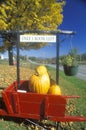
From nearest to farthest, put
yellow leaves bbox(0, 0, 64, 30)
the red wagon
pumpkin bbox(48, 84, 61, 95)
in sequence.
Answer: the red wagon
pumpkin bbox(48, 84, 61, 95)
yellow leaves bbox(0, 0, 64, 30)

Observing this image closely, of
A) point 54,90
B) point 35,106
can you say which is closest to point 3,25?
point 54,90

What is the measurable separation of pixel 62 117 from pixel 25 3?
43.5 feet

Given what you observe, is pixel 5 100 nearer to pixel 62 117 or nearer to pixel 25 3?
pixel 62 117

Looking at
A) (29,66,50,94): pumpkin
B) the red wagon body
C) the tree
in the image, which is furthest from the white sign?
the tree

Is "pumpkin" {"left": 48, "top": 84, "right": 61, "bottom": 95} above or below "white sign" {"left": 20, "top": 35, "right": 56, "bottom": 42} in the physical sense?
below

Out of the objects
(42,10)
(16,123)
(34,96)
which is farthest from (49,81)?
(42,10)

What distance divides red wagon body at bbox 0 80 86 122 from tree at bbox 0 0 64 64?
11618 millimetres

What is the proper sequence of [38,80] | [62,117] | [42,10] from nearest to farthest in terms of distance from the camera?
[62,117] → [38,80] → [42,10]

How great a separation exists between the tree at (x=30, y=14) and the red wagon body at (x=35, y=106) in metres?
11.6

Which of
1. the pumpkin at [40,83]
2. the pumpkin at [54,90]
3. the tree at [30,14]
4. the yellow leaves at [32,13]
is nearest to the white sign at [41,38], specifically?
the pumpkin at [40,83]

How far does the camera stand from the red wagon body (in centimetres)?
698

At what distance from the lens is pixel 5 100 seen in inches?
287

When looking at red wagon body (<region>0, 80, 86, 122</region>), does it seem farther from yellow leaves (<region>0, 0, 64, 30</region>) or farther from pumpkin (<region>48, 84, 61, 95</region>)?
yellow leaves (<region>0, 0, 64, 30</region>)

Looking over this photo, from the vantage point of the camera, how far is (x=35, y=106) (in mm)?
7164
